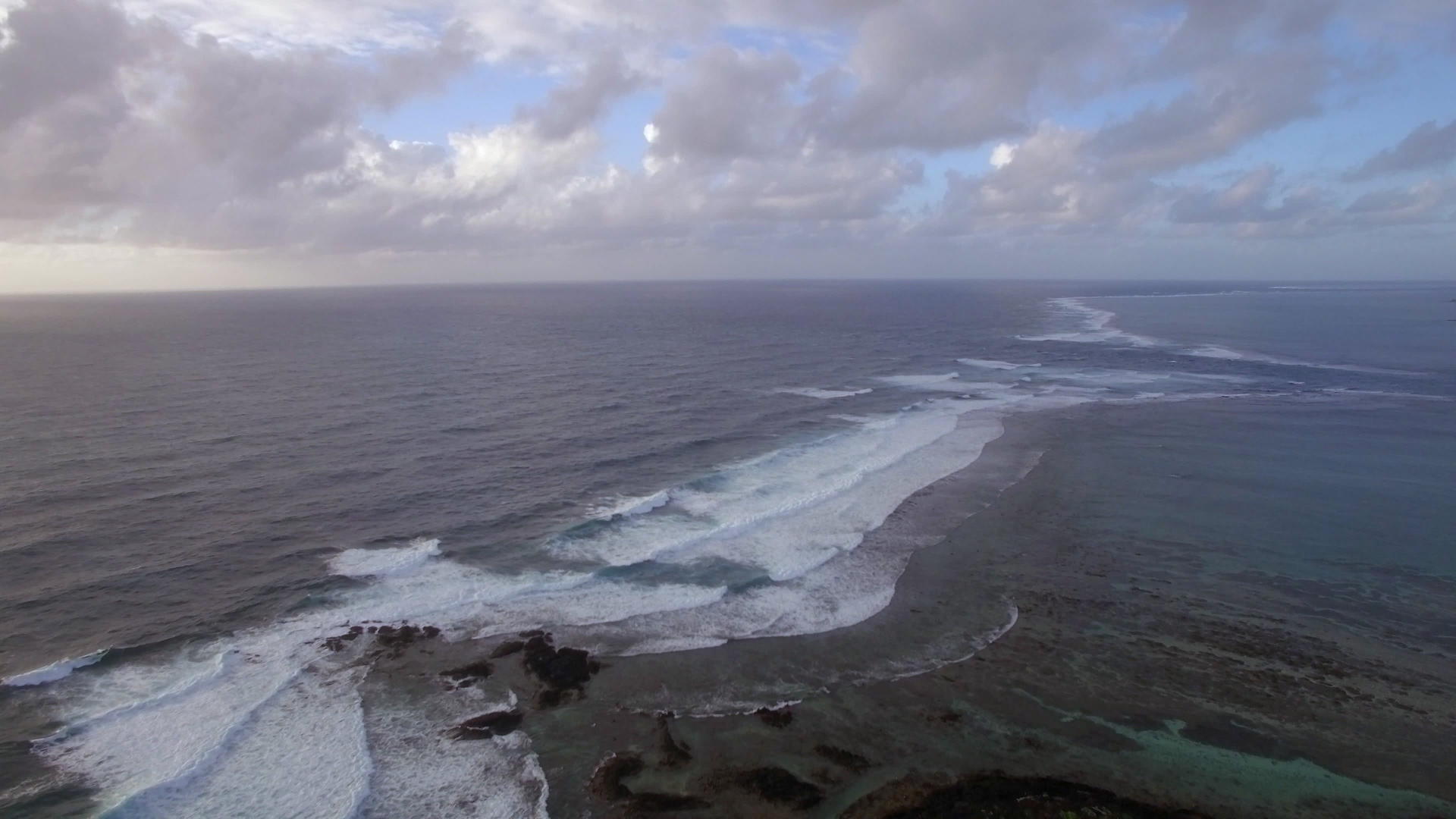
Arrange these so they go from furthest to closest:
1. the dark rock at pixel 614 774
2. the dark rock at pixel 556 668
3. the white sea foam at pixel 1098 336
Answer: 1. the white sea foam at pixel 1098 336
2. the dark rock at pixel 556 668
3. the dark rock at pixel 614 774

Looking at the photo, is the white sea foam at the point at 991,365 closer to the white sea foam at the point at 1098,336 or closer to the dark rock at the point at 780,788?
the white sea foam at the point at 1098,336

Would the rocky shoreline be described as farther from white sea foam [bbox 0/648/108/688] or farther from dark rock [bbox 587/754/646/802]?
white sea foam [bbox 0/648/108/688]

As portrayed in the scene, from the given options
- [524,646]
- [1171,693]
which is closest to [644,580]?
[524,646]

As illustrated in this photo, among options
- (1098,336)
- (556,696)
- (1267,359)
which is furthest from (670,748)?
(1098,336)

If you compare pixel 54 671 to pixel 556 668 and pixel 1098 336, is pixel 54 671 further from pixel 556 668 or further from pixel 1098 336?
pixel 1098 336

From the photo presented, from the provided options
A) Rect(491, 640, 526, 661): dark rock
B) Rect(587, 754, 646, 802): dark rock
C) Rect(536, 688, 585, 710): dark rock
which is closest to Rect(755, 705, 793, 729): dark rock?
Rect(587, 754, 646, 802): dark rock

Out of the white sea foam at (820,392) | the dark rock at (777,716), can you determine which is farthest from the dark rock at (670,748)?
the white sea foam at (820,392)

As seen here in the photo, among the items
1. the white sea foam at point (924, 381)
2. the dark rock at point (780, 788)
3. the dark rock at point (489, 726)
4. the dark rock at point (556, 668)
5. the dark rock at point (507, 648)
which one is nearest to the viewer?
the dark rock at point (780, 788)

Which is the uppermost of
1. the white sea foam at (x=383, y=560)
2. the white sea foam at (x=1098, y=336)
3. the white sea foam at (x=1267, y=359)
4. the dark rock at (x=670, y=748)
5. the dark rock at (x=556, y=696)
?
the white sea foam at (x=1098, y=336)
